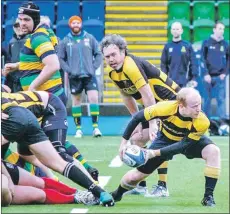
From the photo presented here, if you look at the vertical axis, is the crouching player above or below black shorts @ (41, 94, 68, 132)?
below

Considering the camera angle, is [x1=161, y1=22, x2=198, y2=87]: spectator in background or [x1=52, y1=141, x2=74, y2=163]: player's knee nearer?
[x1=52, y1=141, x2=74, y2=163]: player's knee

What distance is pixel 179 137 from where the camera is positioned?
7504 millimetres

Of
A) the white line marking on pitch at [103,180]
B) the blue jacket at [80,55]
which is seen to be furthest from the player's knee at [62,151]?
the blue jacket at [80,55]

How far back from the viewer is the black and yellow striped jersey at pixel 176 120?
721 centimetres

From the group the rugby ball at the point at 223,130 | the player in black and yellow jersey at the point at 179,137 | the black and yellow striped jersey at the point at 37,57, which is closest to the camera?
the player in black and yellow jersey at the point at 179,137

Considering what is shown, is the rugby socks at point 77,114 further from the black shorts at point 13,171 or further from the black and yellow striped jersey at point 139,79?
the black shorts at point 13,171

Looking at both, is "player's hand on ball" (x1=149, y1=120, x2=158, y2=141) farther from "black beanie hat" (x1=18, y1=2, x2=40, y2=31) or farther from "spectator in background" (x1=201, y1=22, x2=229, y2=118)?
"spectator in background" (x1=201, y1=22, x2=229, y2=118)

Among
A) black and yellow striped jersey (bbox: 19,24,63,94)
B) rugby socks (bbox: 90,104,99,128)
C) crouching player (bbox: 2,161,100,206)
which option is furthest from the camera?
rugby socks (bbox: 90,104,99,128)

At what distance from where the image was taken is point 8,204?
22.8 feet

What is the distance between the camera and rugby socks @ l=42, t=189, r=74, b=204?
719 cm

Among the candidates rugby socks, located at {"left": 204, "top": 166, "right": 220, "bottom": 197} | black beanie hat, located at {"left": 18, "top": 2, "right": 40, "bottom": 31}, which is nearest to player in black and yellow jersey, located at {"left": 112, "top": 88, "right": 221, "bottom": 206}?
rugby socks, located at {"left": 204, "top": 166, "right": 220, "bottom": 197}

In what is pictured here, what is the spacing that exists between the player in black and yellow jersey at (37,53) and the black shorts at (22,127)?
1.63 m

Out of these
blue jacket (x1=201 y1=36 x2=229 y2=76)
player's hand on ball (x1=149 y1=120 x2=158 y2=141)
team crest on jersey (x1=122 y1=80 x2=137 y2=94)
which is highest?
team crest on jersey (x1=122 y1=80 x2=137 y2=94)

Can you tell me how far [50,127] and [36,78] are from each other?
3.69 ft
